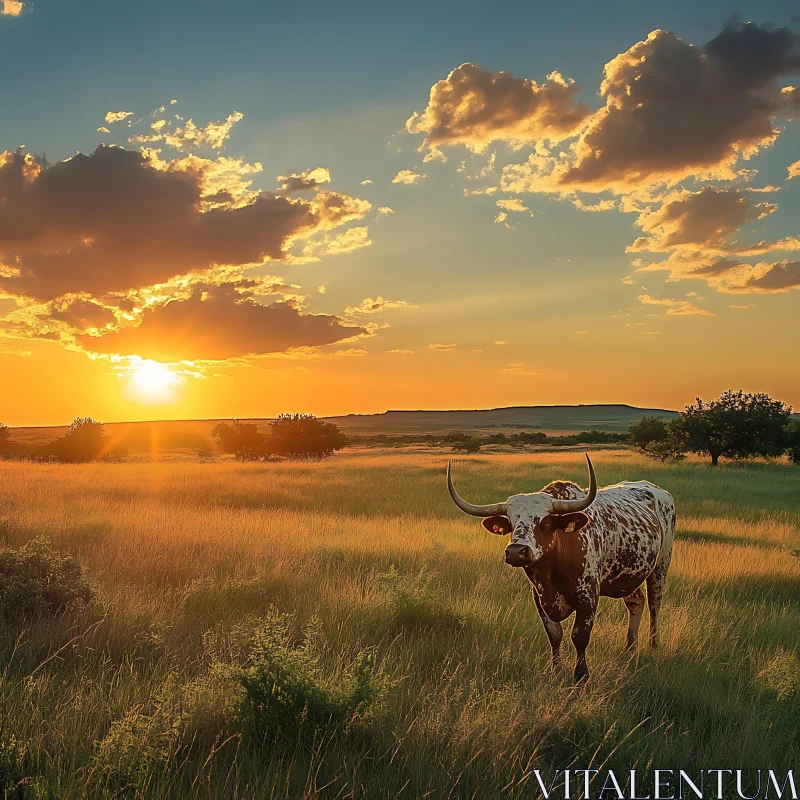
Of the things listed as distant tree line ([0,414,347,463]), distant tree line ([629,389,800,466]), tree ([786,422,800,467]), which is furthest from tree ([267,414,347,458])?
tree ([786,422,800,467])

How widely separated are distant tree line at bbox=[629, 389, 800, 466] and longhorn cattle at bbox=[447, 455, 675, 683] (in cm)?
4025

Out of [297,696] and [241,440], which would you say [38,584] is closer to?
[297,696]

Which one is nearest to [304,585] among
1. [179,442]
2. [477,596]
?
[477,596]

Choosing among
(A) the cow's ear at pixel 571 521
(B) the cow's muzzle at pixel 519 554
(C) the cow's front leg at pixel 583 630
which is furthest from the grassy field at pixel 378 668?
(A) the cow's ear at pixel 571 521

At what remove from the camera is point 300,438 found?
6431 cm

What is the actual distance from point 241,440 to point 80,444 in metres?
16.1

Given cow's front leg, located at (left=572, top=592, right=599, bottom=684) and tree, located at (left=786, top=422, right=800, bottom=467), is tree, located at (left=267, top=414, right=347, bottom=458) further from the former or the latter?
cow's front leg, located at (left=572, top=592, right=599, bottom=684)

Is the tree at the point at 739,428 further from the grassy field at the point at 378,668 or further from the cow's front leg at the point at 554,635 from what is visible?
the cow's front leg at the point at 554,635

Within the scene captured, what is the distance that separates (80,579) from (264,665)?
464 centimetres

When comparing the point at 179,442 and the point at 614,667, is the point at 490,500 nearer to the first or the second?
the point at 614,667

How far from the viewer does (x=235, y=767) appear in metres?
4.30

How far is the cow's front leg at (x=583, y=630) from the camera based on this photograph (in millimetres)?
5812

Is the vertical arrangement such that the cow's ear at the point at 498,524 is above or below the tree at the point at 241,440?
above

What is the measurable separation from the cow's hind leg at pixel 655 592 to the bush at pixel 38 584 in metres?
7.12
